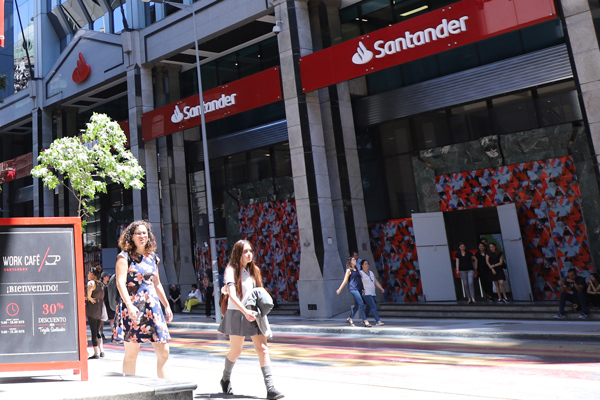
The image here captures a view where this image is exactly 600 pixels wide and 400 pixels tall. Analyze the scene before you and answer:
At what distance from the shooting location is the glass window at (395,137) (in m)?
21.0

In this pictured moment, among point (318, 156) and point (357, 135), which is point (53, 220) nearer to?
point (318, 156)

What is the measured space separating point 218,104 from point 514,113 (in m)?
Result: 11.3

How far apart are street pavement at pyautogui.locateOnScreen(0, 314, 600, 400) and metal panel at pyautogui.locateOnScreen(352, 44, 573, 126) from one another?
7.42 m

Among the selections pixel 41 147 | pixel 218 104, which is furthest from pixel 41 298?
pixel 41 147

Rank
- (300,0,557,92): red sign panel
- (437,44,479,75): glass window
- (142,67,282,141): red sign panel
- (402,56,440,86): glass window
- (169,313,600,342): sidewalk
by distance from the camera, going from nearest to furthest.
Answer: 1. (169,313,600,342): sidewalk
2. (300,0,557,92): red sign panel
3. (437,44,479,75): glass window
4. (402,56,440,86): glass window
5. (142,67,282,141): red sign panel

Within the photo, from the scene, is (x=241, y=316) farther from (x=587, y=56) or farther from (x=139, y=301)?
(x=587, y=56)

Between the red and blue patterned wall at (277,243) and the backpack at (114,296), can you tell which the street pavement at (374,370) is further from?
the red and blue patterned wall at (277,243)

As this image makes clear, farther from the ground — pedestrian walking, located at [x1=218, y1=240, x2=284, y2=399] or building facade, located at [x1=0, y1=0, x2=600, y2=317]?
building facade, located at [x1=0, y1=0, x2=600, y2=317]

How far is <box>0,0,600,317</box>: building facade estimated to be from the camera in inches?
679

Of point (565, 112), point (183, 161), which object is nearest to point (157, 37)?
point (183, 161)

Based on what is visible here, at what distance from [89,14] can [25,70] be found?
8.08m

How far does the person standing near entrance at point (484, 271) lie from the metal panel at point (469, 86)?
490cm

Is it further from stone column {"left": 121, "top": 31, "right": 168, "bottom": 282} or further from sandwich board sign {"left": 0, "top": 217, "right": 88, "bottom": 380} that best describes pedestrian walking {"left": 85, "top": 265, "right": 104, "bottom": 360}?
stone column {"left": 121, "top": 31, "right": 168, "bottom": 282}

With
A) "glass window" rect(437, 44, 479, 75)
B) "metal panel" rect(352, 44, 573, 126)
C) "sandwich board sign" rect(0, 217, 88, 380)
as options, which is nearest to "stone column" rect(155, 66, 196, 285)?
"metal panel" rect(352, 44, 573, 126)
